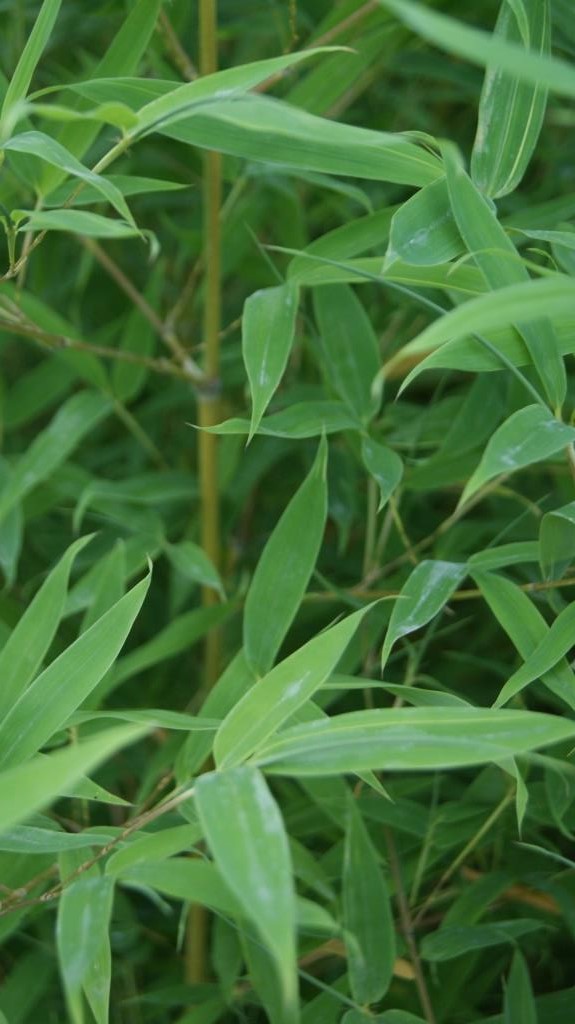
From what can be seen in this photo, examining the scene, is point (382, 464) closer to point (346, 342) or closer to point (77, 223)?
point (346, 342)

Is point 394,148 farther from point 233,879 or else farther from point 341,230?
point 233,879

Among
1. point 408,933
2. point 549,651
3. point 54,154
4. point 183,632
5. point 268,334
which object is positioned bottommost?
point 408,933

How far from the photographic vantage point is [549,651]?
20.4 inches

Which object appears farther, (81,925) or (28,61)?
(28,61)

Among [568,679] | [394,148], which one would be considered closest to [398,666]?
[568,679]

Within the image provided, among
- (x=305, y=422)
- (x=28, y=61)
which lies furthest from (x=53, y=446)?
(x=28, y=61)

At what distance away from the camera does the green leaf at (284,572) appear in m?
0.60

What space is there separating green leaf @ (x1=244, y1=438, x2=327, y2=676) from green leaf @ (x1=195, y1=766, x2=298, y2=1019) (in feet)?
0.63

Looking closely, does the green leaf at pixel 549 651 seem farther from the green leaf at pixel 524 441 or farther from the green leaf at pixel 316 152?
the green leaf at pixel 316 152

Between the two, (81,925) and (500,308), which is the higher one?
(500,308)

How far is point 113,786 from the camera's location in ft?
3.14

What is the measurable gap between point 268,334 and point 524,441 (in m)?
0.16

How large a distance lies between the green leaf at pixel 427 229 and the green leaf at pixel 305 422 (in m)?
0.12

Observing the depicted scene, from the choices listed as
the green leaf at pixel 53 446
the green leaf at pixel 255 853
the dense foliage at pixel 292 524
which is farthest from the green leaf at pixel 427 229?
the green leaf at pixel 53 446
